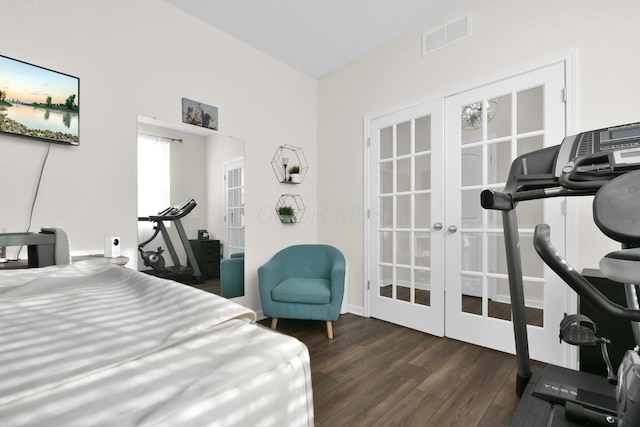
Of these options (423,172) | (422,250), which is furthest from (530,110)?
(422,250)

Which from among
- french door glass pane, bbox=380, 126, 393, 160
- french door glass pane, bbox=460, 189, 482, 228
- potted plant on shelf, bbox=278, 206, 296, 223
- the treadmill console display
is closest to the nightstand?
potted plant on shelf, bbox=278, 206, 296, 223

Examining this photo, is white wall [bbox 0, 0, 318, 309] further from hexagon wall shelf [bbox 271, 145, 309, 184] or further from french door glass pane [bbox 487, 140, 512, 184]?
french door glass pane [bbox 487, 140, 512, 184]

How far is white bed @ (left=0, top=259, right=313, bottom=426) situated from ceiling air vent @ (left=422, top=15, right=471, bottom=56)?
3003 mm

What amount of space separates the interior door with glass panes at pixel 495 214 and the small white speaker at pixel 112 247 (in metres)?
2.63

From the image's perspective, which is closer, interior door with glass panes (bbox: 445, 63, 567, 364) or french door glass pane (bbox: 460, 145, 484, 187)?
interior door with glass panes (bbox: 445, 63, 567, 364)

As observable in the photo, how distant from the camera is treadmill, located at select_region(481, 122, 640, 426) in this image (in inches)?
40.3

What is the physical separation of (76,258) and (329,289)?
73.3 inches

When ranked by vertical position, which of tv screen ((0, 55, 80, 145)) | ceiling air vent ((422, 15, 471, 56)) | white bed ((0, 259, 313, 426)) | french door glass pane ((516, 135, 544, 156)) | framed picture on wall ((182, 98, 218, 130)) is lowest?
white bed ((0, 259, 313, 426))

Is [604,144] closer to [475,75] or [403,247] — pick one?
[475,75]

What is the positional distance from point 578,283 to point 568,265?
6 cm

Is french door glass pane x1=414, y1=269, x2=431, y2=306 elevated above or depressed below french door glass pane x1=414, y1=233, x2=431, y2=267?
below

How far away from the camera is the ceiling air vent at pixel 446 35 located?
8.62ft

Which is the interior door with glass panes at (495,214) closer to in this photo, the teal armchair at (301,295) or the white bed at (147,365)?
the teal armchair at (301,295)

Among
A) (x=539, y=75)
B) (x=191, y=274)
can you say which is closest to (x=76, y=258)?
(x=191, y=274)
